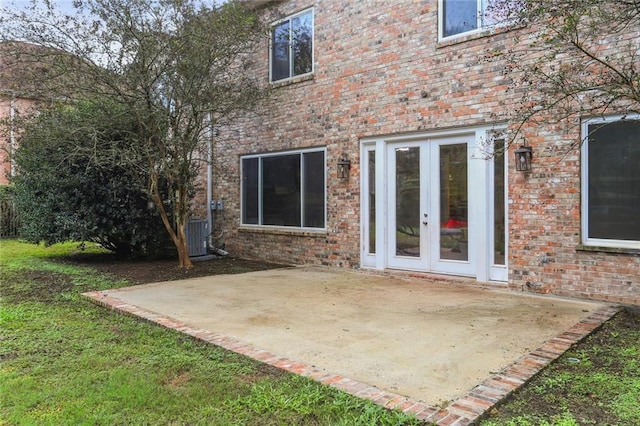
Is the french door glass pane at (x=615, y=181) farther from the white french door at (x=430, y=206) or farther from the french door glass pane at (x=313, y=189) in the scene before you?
the french door glass pane at (x=313, y=189)

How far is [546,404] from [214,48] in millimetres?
6931

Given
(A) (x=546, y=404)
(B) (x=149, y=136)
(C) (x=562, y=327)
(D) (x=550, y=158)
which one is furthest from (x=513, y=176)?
(B) (x=149, y=136)

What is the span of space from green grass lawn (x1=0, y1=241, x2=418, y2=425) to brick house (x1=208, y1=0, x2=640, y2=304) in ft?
14.4

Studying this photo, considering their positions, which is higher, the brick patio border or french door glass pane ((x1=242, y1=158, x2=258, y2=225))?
french door glass pane ((x1=242, y1=158, x2=258, y2=225))

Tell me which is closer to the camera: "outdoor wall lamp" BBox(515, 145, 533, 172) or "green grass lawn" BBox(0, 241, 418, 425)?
"green grass lawn" BBox(0, 241, 418, 425)

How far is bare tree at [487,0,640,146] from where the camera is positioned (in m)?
3.85

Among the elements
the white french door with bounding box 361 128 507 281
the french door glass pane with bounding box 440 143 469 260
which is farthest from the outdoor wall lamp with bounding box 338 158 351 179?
the french door glass pane with bounding box 440 143 469 260

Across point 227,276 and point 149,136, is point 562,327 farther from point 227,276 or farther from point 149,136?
point 149,136

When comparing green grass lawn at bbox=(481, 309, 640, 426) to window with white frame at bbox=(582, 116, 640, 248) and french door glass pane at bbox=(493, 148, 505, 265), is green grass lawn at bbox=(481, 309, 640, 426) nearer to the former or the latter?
window with white frame at bbox=(582, 116, 640, 248)

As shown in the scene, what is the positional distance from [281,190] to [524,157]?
523cm

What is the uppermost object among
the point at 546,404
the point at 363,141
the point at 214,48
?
the point at 214,48

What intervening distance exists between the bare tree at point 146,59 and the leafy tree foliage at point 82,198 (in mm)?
698

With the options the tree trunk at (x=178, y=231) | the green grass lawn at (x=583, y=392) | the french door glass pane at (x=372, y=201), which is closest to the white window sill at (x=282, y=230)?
the french door glass pane at (x=372, y=201)

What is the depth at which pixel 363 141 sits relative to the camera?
8.55m
